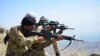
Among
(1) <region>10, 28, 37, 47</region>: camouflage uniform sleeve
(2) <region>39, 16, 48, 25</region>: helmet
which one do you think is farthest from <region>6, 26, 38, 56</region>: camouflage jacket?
(2) <region>39, 16, 48, 25</region>: helmet

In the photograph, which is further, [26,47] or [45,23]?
[45,23]

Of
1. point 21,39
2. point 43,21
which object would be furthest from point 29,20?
point 43,21

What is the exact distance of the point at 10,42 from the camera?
29.0 feet

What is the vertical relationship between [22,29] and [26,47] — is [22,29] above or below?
above

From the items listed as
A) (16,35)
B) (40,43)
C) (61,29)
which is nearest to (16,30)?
(16,35)

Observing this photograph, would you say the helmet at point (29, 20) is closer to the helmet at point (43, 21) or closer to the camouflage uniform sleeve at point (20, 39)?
the camouflage uniform sleeve at point (20, 39)

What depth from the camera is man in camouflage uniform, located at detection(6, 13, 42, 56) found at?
28.4ft

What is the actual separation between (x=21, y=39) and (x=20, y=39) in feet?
0.09

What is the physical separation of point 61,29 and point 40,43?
958mm

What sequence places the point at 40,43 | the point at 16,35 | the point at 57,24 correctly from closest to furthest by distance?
the point at 16,35 → the point at 40,43 → the point at 57,24

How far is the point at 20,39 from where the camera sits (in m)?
8.60

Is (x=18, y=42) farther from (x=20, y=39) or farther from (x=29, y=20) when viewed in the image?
(x=29, y=20)

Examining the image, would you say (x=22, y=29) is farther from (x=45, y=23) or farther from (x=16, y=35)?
(x=45, y=23)

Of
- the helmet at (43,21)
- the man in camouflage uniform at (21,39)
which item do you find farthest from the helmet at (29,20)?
the helmet at (43,21)
